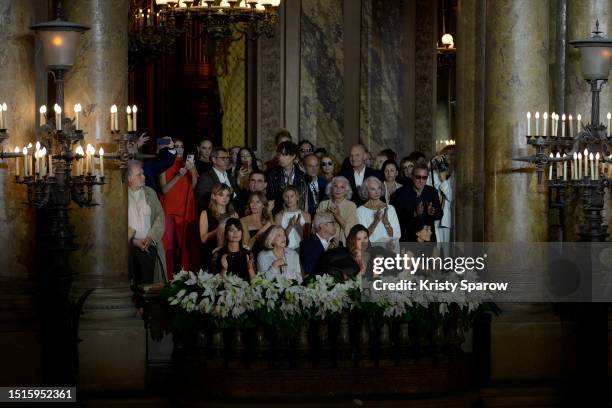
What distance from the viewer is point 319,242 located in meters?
18.3

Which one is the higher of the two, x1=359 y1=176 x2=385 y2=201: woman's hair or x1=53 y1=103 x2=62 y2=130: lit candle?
x1=53 y1=103 x2=62 y2=130: lit candle

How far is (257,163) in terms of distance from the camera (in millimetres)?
21609

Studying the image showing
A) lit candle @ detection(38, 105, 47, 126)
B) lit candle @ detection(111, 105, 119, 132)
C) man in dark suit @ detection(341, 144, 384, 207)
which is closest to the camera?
lit candle @ detection(38, 105, 47, 126)

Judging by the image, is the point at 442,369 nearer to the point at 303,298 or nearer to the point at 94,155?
the point at 303,298

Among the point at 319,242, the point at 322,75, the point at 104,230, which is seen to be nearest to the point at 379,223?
the point at 319,242

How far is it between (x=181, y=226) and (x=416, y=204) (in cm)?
256

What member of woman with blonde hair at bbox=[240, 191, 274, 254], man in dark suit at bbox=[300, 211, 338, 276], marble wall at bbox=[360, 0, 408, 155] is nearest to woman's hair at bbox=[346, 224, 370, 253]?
man in dark suit at bbox=[300, 211, 338, 276]

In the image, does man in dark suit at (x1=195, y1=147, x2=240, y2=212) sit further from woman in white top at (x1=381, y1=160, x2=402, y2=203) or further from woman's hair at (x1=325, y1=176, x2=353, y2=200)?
woman in white top at (x1=381, y1=160, x2=402, y2=203)

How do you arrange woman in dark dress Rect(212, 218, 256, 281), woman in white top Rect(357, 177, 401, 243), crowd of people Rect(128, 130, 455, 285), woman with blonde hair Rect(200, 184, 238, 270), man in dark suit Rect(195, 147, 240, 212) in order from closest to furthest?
1. woman in dark dress Rect(212, 218, 256, 281)
2. crowd of people Rect(128, 130, 455, 285)
3. woman with blonde hair Rect(200, 184, 238, 270)
4. woman in white top Rect(357, 177, 401, 243)
5. man in dark suit Rect(195, 147, 240, 212)

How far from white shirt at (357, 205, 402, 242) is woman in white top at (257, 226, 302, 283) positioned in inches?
51.9

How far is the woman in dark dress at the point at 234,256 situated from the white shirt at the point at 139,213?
1204 mm

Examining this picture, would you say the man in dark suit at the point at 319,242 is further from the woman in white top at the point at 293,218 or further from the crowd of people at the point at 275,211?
the woman in white top at the point at 293,218

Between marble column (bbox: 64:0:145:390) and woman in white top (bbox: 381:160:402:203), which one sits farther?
woman in white top (bbox: 381:160:402:203)

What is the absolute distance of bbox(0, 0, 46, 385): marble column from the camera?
1683 cm
